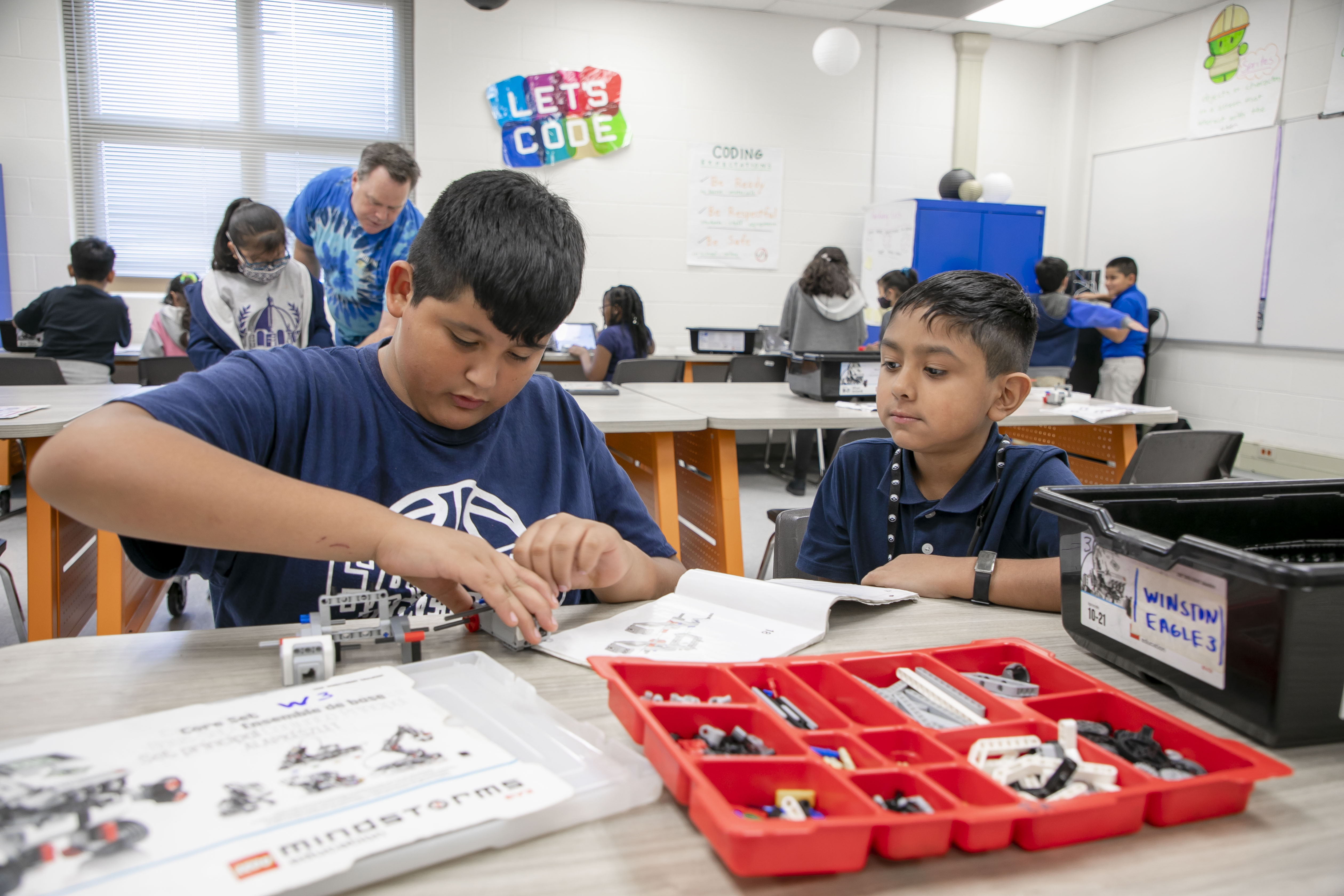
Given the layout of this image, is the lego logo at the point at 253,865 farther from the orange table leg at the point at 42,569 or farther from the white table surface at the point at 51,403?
the orange table leg at the point at 42,569

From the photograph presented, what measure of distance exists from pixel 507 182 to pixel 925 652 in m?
0.67

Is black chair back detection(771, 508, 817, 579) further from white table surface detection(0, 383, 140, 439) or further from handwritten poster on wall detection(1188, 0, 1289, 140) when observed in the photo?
handwritten poster on wall detection(1188, 0, 1289, 140)

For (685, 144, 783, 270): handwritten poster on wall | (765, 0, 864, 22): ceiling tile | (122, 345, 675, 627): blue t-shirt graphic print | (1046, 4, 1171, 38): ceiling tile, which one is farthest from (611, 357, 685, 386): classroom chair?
(1046, 4, 1171, 38): ceiling tile

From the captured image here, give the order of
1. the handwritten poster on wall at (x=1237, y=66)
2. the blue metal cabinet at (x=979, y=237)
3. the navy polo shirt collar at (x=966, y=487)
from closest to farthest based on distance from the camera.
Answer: the navy polo shirt collar at (x=966, y=487) < the handwritten poster on wall at (x=1237, y=66) < the blue metal cabinet at (x=979, y=237)

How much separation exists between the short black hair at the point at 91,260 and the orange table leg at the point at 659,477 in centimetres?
311

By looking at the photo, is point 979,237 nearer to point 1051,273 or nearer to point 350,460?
point 1051,273

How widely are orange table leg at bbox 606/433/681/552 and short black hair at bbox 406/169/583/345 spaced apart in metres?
1.40

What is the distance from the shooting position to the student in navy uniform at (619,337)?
462 cm

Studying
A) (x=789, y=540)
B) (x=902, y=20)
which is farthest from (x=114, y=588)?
(x=902, y=20)

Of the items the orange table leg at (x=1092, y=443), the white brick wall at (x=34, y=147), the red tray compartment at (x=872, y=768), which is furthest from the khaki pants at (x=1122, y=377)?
the white brick wall at (x=34, y=147)

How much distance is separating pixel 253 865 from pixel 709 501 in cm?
224

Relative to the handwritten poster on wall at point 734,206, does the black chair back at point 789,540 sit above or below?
below

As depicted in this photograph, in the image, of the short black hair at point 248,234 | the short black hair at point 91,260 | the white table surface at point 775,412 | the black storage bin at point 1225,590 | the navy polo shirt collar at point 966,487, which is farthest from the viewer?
the short black hair at point 91,260

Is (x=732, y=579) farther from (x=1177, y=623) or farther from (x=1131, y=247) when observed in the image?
(x=1131, y=247)
